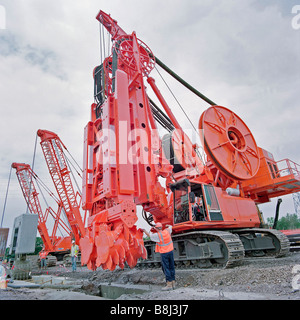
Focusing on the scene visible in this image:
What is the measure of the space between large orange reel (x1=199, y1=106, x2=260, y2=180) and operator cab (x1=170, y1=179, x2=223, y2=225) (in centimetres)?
126

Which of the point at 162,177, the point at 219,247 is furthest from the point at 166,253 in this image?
the point at 162,177

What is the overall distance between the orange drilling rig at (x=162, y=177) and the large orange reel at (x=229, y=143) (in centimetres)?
4

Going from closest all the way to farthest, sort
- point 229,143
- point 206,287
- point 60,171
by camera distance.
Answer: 1. point 206,287
2. point 229,143
3. point 60,171

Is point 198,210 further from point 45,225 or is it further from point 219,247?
point 45,225

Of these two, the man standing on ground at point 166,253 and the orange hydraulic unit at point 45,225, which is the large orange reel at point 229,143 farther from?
the orange hydraulic unit at point 45,225

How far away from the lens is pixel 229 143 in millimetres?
8781

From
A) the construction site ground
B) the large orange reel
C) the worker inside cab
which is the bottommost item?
the construction site ground

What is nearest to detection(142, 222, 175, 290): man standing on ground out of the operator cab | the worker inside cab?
the operator cab

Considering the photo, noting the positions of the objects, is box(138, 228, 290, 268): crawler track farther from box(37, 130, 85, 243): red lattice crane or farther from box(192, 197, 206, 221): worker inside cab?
box(37, 130, 85, 243): red lattice crane

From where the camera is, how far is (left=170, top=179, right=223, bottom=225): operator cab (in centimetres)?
716

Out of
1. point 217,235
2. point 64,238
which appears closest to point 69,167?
point 64,238

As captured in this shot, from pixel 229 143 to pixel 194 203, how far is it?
2.89 meters

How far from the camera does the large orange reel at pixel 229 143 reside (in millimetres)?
8312
